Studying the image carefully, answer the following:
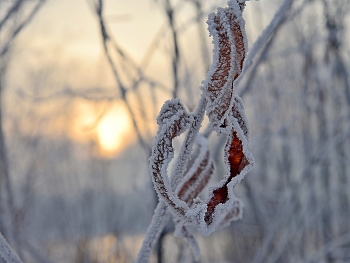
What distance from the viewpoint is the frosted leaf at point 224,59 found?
1.83 feet

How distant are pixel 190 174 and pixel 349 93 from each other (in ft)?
7.95

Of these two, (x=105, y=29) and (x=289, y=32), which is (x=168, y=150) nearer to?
(x=105, y=29)

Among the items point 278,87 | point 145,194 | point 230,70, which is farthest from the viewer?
point 278,87

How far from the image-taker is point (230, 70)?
1.82ft

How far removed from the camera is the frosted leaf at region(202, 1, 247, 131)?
0.56 m

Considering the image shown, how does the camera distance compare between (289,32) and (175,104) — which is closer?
(175,104)

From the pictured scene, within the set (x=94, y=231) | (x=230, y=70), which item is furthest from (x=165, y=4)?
(x=94, y=231)

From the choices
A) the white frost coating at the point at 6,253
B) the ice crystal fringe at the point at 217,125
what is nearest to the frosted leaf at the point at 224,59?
the ice crystal fringe at the point at 217,125

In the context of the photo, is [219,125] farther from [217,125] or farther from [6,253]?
[6,253]

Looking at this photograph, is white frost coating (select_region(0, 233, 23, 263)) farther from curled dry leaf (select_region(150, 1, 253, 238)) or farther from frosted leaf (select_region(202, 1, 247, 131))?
frosted leaf (select_region(202, 1, 247, 131))

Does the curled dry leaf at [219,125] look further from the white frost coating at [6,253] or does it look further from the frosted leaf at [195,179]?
the white frost coating at [6,253]

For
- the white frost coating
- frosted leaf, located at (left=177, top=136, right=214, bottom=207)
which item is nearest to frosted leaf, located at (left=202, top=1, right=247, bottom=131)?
frosted leaf, located at (left=177, top=136, right=214, bottom=207)

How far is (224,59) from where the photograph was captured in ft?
1.84

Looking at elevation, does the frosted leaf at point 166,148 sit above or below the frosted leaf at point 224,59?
below
